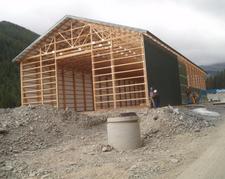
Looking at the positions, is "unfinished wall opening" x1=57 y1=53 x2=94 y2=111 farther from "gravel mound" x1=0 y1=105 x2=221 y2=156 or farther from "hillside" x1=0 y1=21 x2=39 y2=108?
"hillside" x1=0 y1=21 x2=39 y2=108

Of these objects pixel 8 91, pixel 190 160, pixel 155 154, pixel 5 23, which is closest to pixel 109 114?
pixel 155 154

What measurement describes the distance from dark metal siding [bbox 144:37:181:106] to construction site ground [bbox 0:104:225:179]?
3503mm

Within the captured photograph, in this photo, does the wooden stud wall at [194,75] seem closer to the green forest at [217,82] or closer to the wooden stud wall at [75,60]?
the wooden stud wall at [75,60]

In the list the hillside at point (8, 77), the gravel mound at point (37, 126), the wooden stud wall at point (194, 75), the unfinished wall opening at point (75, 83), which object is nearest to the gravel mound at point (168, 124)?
the gravel mound at point (37, 126)

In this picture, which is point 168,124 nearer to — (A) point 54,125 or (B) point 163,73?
(A) point 54,125

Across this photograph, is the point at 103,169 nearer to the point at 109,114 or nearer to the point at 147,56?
the point at 109,114

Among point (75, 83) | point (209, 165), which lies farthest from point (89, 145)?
point (75, 83)

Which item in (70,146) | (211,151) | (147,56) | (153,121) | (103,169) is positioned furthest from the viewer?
(147,56)

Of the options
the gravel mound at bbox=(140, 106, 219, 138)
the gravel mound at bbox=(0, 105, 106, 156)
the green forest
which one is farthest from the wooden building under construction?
the green forest

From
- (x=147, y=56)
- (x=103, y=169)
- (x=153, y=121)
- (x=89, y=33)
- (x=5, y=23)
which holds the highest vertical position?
(x=5, y=23)

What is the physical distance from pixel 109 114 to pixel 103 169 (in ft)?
32.8

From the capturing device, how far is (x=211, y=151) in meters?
10.8

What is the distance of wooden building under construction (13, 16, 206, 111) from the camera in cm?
2150

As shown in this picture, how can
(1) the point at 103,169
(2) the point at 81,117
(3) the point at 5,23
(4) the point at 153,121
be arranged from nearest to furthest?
(1) the point at 103,169
(4) the point at 153,121
(2) the point at 81,117
(3) the point at 5,23
